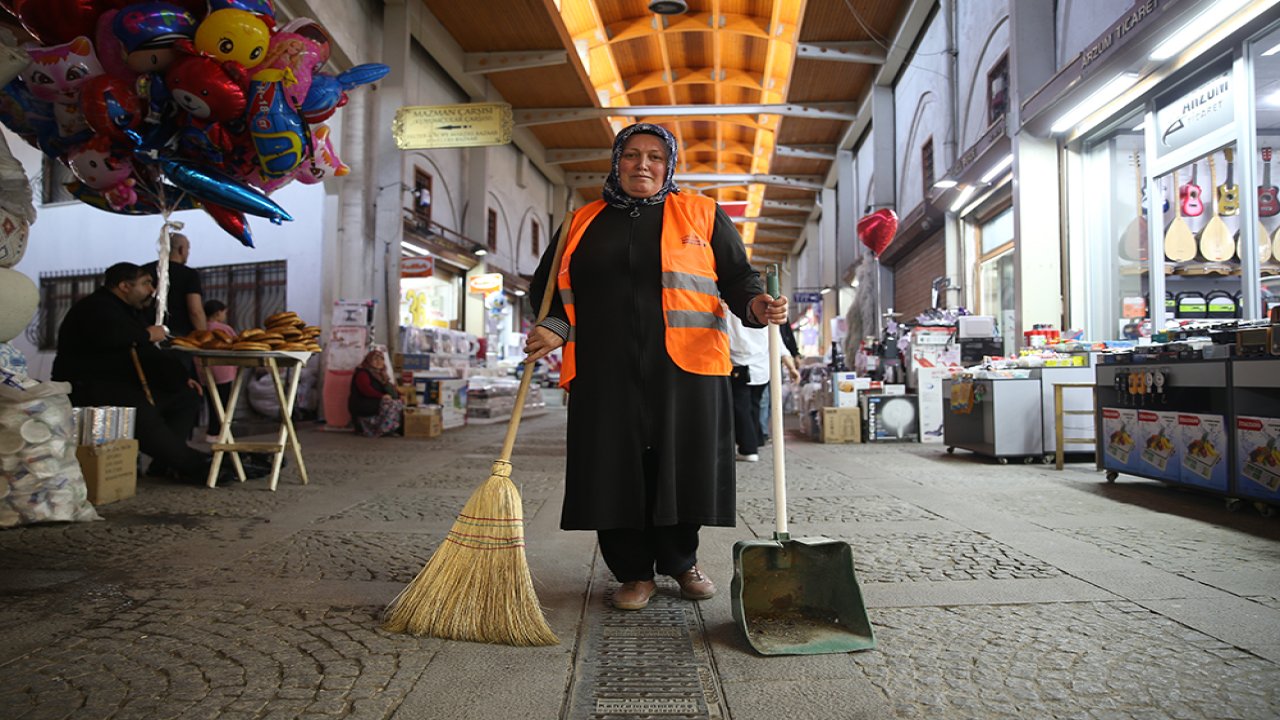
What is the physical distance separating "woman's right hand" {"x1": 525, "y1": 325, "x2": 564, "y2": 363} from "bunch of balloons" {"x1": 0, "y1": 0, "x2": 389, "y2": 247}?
9.40 ft

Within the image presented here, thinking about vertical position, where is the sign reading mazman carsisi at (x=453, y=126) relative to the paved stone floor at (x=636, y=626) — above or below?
above

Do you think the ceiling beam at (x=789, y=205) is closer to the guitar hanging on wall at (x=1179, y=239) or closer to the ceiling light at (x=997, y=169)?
the ceiling light at (x=997, y=169)

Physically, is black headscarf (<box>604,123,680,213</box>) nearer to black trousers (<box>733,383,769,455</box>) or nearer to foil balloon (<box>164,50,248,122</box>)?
foil balloon (<box>164,50,248,122</box>)

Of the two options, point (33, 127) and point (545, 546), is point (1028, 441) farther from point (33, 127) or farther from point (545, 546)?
point (33, 127)

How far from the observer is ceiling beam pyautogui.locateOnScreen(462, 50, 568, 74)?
548 inches

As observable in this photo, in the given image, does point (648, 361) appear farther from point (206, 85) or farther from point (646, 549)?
point (206, 85)

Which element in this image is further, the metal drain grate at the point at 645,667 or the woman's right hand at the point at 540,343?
the woman's right hand at the point at 540,343

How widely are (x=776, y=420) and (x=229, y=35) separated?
148 inches

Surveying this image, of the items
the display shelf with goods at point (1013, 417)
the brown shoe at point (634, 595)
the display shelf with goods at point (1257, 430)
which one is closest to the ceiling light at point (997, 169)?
the display shelf with goods at point (1013, 417)

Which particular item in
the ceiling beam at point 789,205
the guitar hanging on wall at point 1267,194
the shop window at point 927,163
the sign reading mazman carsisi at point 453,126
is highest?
the ceiling beam at point 789,205

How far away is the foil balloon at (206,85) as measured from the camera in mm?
4043

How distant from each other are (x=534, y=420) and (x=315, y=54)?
10102mm

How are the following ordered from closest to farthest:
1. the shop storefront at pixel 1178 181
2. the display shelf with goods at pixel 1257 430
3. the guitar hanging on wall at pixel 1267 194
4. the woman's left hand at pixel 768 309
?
the woman's left hand at pixel 768 309 → the display shelf with goods at pixel 1257 430 → the shop storefront at pixel 1178 181 → the guitar hanging on wall at pixel 1267 194

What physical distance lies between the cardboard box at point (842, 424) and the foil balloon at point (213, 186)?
6729mm
